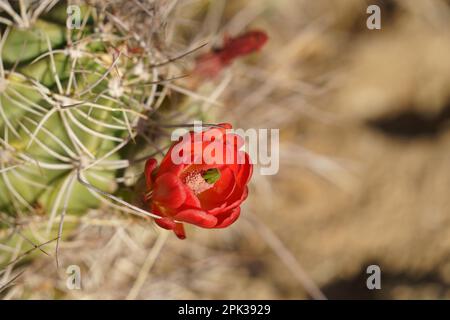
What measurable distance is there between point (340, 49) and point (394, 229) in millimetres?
561

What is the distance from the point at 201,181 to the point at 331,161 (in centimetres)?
93

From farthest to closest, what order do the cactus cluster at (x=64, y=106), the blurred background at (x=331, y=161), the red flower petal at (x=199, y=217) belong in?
the blurred background at (x=331, y=161) → the cactus cluster at (x=64, y=106) → the red flower petal at (x=199, y=217)

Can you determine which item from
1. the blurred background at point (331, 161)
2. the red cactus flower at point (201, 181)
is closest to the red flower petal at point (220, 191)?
the red cactus flower at point (201, 181)

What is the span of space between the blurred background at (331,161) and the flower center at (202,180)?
0.55 metres

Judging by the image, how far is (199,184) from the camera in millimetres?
991

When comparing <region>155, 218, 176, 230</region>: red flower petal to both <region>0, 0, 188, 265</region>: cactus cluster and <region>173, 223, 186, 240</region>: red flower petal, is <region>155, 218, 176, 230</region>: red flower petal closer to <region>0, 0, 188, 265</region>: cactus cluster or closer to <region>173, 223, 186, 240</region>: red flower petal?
<region>173, 223, 186, 240</region>: red flower petal

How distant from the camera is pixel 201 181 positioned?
991 millimetres

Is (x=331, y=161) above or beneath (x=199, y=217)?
above

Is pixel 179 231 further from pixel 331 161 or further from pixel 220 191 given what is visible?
pixel 331 161

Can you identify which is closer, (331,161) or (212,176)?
(212,176)

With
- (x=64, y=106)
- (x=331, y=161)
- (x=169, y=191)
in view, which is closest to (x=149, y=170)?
(x=169, y=191)

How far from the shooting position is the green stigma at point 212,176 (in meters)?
0.98

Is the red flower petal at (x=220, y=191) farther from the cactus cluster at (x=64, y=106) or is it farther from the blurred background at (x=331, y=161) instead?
the blurred background at (x=331, y=161)

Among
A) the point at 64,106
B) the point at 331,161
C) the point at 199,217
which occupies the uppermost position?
the point at 331,161
